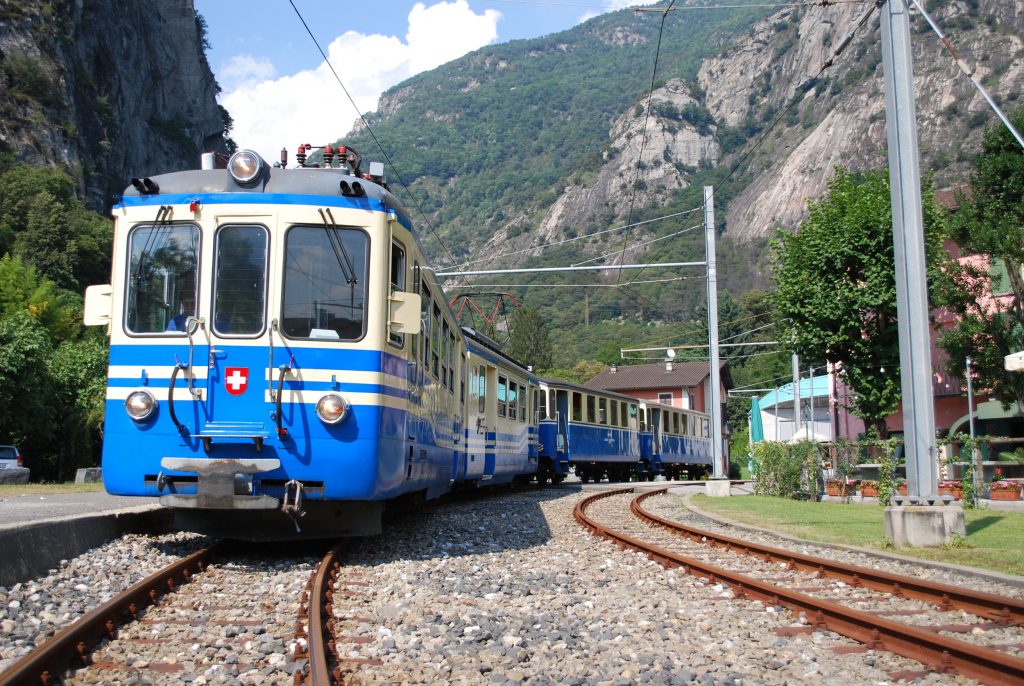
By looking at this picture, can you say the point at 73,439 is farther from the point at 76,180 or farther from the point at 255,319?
the point at 76,180

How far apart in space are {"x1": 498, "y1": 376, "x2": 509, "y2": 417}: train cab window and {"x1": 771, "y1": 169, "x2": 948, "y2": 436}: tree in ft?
35.4

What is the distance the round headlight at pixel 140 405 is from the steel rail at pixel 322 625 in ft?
6.17

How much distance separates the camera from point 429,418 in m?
10.4

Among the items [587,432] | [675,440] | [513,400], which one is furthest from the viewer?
[675,440]

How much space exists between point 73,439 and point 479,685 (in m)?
34.3

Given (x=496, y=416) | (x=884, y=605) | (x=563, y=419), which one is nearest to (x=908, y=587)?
(x=884, y=605)

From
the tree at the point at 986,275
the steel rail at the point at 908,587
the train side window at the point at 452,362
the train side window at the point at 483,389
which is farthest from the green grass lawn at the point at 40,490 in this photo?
the tree at the point at 986,275

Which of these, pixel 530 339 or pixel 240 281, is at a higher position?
pixel 530 339

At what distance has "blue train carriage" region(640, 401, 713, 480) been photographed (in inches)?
1396

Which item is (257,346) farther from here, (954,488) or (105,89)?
(105,89)

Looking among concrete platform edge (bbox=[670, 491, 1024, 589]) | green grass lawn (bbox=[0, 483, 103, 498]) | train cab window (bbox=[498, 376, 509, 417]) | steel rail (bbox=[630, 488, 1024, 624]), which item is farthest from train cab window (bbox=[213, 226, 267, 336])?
green grass lawn (bbox=[0, 483, 103, 498])

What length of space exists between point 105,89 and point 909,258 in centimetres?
7403

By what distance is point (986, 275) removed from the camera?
22516 millimetres

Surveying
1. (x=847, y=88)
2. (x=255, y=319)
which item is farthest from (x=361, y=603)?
(x=847, y=88)
